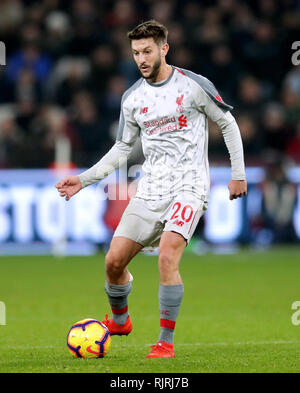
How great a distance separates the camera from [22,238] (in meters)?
14.8

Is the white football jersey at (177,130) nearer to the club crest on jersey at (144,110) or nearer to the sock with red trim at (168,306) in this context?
the club crest on jersey at (144,110)

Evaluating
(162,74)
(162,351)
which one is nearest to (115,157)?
(162,74)

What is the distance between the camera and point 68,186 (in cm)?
640

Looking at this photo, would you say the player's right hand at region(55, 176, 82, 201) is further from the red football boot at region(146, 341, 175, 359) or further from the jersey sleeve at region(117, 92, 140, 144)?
the red football boot at region(146, 341, 175, 359)

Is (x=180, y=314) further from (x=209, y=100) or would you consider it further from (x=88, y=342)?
(x=209, y=100)

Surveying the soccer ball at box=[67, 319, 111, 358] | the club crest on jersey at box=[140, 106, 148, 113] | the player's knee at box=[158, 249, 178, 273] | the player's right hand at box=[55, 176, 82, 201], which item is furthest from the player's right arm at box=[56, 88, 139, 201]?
the soccer ball at box=[67, 319, 111, 358]

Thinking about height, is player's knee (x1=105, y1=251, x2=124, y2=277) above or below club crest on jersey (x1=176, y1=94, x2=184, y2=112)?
below

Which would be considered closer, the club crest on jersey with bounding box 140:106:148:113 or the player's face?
the player's face

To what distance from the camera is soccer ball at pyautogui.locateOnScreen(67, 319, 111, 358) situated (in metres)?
6.03

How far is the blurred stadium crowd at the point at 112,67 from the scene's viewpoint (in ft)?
51.5

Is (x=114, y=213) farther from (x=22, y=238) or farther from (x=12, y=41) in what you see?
(x=12, y=41)

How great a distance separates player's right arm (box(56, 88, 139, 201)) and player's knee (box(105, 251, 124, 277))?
1.63 feet
